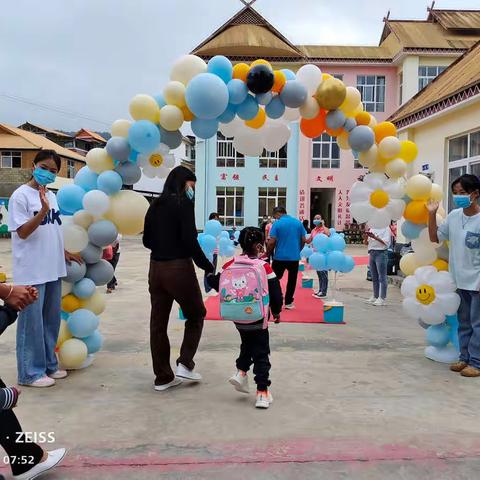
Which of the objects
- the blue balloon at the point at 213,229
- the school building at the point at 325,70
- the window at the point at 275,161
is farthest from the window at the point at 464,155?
the window at the point at 275,161

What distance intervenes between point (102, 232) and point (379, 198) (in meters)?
2.73

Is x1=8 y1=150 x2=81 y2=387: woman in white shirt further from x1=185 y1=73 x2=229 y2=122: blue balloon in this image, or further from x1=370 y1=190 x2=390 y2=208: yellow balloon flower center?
x1=370 y1=190 x2=390 y2=208: yellow balloon flower center

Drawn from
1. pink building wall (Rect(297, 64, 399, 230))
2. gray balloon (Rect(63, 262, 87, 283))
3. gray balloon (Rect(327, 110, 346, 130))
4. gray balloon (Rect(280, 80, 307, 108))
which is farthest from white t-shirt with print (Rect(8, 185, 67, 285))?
pink building wall (Rect(297, 64, 399, 230))

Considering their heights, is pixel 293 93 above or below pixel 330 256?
above

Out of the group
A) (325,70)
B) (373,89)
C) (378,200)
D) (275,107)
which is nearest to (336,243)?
(378,200)

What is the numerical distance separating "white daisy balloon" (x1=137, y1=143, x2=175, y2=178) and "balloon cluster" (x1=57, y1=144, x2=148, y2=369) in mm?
138

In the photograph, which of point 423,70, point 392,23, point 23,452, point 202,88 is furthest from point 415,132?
point 392,23

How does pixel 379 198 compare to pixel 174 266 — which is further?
pixel 379 198

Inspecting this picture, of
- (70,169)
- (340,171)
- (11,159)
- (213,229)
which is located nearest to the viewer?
(213,229)

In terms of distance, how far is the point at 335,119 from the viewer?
491 cm

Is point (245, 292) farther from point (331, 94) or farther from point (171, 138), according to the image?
point (331, 94)

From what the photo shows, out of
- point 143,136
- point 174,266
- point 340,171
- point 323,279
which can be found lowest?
Answer: point 323,279

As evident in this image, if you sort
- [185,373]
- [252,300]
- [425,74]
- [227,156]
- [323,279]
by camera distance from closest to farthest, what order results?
1. [252,300]
2. [185,373]
3. [323,279]
4. [425,74]
5. [227,156]

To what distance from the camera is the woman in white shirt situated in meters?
4.09
